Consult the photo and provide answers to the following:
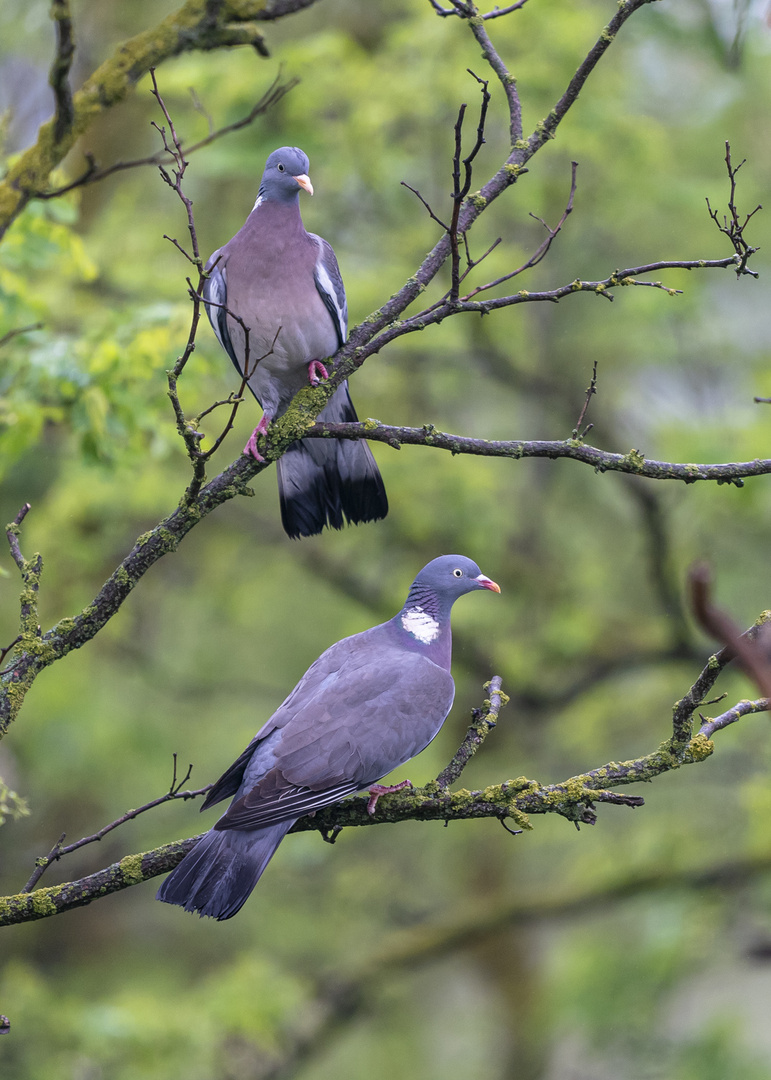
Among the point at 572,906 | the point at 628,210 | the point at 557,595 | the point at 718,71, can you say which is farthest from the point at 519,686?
the point at 718,71

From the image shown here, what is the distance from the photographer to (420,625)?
3.67 metres

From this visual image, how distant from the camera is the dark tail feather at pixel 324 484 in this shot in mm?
4043

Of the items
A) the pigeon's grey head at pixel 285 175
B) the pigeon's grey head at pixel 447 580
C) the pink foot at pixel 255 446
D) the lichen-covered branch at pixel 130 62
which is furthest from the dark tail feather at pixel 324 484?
the lichen-covered branch at pixel 130 62

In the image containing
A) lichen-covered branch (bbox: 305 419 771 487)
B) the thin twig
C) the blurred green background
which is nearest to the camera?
lichen-covered branch (bbox: 305 419 771 487)

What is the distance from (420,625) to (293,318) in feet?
4.04

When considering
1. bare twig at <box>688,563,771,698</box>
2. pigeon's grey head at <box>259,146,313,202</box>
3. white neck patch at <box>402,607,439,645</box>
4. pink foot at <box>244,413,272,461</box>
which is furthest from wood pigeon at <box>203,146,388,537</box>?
bare twig at <box>688,563,771,698</box>

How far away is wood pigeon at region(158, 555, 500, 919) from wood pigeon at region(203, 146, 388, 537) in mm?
547

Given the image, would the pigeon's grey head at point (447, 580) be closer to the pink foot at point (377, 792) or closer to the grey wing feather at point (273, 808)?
the pink foot at point (377, 792)

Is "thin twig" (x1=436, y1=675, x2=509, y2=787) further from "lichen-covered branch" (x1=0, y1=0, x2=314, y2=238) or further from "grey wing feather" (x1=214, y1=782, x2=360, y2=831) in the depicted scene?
"lichen-covered branch" (x1=0, y1=0, x2=314, y2=238)

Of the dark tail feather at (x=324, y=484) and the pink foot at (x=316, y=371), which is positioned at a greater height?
the pink foot at (x=316, y=371)

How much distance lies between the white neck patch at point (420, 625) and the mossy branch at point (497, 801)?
26.0 inches

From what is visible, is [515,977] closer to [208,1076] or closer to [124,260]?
[208,1076]

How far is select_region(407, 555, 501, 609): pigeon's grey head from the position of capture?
→ 3.74 m

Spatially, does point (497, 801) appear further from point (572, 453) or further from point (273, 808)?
point (572, 453)
